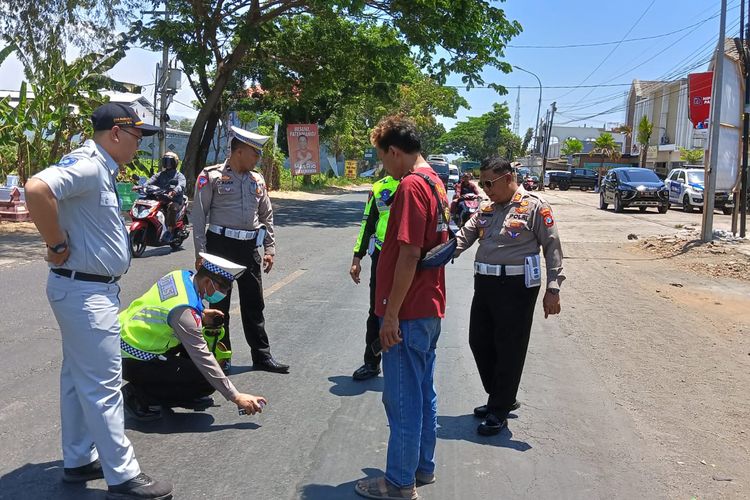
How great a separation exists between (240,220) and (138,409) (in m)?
1.63

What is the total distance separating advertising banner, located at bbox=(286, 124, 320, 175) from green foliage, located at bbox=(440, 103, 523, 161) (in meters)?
69.9

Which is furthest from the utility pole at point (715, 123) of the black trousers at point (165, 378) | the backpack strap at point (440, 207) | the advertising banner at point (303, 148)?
the advertising banner at point (303, 148)

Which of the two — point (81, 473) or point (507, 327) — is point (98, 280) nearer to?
point (81, 473)

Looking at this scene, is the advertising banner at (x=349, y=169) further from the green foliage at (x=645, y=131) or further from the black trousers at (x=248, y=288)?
the black trousers at (x=248, y=288)

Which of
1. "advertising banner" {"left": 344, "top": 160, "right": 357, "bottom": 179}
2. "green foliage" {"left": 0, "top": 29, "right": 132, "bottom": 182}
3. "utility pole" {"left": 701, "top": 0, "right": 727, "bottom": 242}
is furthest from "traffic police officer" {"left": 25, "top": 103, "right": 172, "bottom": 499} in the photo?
"advertising banner" {"left": 344, "top": 160, "right": 357, "bottom": 179}

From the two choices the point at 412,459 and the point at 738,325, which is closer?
the point at 412,459

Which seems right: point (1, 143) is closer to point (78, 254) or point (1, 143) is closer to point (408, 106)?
point (78, 254)

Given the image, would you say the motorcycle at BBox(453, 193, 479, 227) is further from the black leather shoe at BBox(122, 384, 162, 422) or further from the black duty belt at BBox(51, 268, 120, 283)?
the black duty belt at BBox(51, 268, 120, 283)

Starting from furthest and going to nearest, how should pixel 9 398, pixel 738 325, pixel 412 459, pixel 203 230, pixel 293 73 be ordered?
pixel 293 73, pixel 738 325, pixel 203 230, pixel 9 398, pixel 412 459

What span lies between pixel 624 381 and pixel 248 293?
3128 mm

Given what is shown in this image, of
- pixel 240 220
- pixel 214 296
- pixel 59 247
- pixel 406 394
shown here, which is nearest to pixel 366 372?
pixel 240 220

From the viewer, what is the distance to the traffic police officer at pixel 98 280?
122 inches

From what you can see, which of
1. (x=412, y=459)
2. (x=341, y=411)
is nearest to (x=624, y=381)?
(x=341, y=411)

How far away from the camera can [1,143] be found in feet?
46.0
